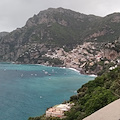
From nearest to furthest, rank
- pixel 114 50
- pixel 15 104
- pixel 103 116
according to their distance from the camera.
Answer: pixel 103 116
pixel 15 104
pixel 114 50

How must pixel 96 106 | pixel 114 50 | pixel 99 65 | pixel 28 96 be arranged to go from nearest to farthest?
pixel 96 106, pixel 28 96, pixel 114 50, pixel 99 65

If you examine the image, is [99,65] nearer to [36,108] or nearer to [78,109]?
[36,108]

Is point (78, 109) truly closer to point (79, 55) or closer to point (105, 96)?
point (105, 96)

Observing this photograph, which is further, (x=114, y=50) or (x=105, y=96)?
(x=114, y=50)

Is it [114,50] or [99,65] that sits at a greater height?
[114,50]

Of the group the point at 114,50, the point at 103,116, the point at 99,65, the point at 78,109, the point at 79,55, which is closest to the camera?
the point at 103,116

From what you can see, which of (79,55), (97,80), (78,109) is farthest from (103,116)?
(79,55)

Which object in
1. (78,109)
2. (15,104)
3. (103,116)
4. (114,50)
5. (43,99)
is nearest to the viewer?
(103,116)

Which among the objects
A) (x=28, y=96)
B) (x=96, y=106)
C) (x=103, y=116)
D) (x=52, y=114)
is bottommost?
(x=28, y=96)

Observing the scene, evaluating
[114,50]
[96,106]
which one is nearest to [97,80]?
[96,106]
